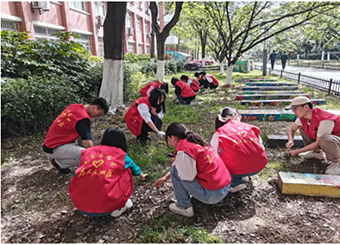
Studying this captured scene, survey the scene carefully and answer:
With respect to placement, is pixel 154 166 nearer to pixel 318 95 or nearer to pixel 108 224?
pixel 108 224

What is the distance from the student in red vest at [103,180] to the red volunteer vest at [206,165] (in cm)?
58

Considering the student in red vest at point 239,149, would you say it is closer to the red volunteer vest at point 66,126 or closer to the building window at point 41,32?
the red volunteer vest at point 66,126

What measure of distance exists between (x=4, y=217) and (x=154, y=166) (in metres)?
1.75

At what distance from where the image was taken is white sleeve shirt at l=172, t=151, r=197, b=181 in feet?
6.26

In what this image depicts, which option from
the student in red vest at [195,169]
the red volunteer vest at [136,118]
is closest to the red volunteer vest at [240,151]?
the student in red vest at [195,169]

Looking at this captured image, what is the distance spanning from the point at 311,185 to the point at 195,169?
1.43 metres

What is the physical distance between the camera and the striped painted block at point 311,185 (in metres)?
2.41

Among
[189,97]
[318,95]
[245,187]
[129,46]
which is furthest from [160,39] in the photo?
[129,46]

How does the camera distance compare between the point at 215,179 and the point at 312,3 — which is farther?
the point at 312,3

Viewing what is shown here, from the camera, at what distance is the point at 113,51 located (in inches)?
224

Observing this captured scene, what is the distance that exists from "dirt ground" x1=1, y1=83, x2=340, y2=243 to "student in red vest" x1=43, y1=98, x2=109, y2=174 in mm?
392

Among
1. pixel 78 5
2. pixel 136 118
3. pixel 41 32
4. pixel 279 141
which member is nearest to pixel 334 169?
pixel 279 141

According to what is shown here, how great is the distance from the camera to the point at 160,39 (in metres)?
10.1

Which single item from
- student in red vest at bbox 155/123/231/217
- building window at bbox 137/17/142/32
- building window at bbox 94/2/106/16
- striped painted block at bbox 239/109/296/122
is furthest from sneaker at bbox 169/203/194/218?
building window at bbox 137/17/142/32
